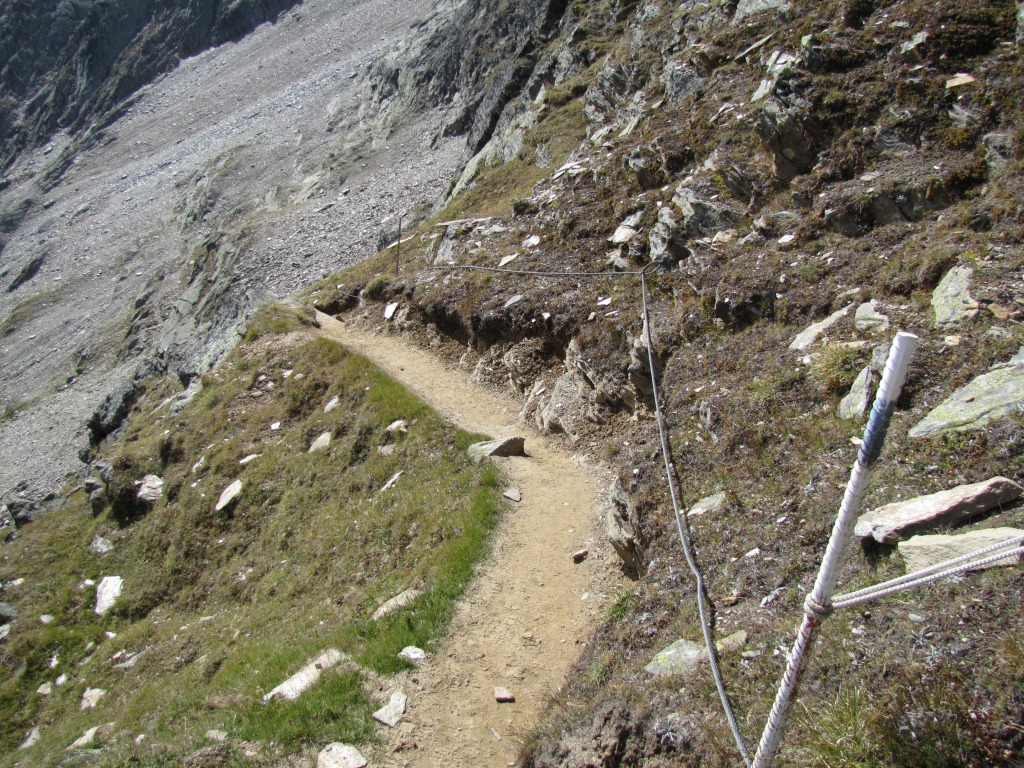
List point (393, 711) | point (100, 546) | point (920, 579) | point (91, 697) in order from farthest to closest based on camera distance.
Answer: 1. point (100, 546)
2. point (91, 697)
3. point (393, 711)
4. point (920, 579)

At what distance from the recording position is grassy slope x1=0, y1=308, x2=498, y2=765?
9.60m

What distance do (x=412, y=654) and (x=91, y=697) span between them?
33.6 feet

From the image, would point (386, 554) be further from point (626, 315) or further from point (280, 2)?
point (280, 2)

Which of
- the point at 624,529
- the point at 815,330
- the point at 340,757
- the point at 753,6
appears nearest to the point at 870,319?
the point at 815,330

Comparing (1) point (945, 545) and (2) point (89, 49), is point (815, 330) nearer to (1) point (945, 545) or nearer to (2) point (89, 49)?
(1) point (945, 545)

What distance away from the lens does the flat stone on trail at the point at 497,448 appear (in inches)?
551

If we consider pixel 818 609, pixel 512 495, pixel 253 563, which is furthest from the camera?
pixel 253 563

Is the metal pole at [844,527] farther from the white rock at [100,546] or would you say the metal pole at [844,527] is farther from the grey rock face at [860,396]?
the white rock at [100,546]

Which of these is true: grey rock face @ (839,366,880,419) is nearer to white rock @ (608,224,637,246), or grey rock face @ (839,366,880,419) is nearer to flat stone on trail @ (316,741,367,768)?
flat stone on trail @ (316,741,367,768)

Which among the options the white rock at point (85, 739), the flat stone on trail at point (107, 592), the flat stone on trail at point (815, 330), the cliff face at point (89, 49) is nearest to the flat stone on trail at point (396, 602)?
the white rock at point (85, 739)

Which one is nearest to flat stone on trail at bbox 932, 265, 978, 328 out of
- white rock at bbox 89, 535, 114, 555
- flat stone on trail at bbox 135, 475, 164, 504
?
flat stone on trail at bbox 135, 475, 164, 504

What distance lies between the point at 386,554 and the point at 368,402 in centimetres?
629

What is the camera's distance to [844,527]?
371 cm

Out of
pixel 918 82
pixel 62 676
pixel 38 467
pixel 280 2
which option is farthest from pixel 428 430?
pixel 280 2
